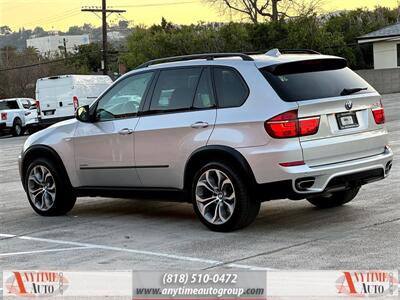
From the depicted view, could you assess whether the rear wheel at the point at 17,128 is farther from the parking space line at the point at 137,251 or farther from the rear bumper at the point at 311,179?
the rear bumper at the point at 311,179

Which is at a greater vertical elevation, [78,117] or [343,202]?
[78,117]

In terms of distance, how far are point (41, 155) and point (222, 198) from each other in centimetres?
301

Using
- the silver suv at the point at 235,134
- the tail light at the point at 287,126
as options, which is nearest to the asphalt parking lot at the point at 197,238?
the silver suv at the point at 235,134

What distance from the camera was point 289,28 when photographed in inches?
1976

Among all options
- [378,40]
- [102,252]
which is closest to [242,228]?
[102,252]

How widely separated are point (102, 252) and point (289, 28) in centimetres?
4469

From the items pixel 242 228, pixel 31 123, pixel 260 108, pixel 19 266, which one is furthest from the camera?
pixel 31 123

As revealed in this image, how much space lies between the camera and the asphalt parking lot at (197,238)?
6.40 metres

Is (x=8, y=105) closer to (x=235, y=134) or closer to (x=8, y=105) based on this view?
(x=8, y=105)

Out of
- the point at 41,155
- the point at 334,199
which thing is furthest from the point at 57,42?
the point at 334,199

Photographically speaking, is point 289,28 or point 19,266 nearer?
point 19,266

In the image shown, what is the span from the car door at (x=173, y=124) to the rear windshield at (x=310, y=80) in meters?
0.76

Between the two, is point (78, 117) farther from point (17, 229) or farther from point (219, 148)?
point (219, 148)

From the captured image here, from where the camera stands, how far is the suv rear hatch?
716 cm
